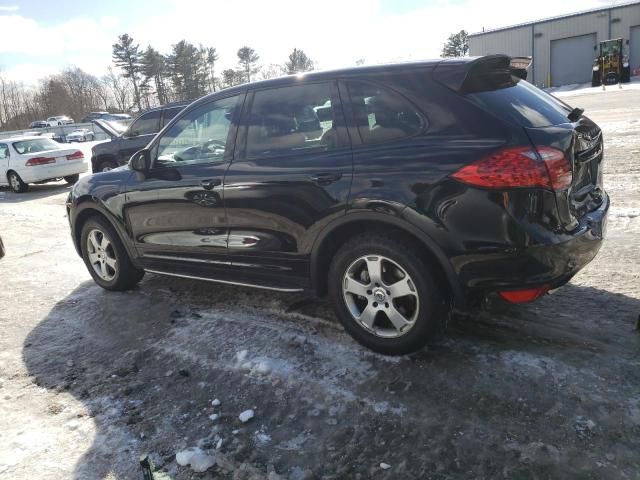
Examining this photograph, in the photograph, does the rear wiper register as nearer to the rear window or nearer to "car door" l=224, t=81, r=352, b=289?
the rear window

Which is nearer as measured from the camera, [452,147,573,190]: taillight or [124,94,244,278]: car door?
[452,147,573,190]: taillight

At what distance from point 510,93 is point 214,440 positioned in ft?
8.61

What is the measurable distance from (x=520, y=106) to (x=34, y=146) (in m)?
15.6

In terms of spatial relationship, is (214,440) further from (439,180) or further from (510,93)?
(510,93)

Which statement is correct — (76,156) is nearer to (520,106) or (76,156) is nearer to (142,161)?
(142,161)

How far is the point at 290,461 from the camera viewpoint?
261cm

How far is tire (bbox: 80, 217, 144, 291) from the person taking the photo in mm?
5094

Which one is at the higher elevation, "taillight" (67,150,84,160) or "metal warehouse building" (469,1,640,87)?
"metal warehouse building" (469,1,640,87)

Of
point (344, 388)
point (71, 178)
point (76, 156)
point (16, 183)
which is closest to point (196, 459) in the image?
point (344, 388)

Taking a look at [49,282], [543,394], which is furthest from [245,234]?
[49,282]

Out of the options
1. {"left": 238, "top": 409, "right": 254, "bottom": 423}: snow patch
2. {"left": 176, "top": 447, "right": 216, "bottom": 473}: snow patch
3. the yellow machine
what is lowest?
{"left": 176, "top": 447, "right": 216, "bottom": 473}: snow patch

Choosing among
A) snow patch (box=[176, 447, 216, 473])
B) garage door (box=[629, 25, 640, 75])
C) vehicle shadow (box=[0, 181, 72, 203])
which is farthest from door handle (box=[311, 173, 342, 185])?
garage door (box=[629, 25, 640, 75])

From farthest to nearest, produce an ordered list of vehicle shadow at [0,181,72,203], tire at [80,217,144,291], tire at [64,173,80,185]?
tire at [64,173,80,185]
vehicle shadow at [0,181,72,203]
tire at [80,217,144,291]

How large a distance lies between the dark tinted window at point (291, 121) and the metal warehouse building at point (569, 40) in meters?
45.3
